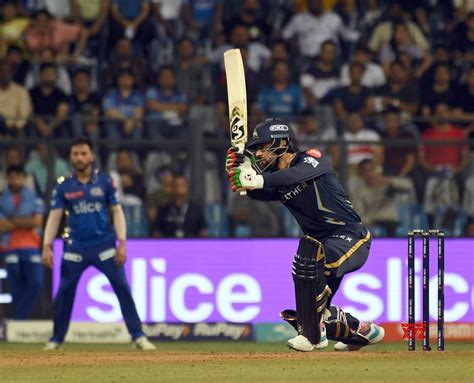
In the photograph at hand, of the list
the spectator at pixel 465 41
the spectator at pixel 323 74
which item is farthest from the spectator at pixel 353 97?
the spectator at pixel 465 41

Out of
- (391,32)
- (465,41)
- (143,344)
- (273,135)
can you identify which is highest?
(391,32)

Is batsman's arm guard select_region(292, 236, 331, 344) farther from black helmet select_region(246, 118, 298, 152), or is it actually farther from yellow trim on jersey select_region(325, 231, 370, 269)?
black helmet select_region(246, 118, 298, 152)

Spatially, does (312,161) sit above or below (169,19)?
below

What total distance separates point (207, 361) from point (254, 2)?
9.54 m

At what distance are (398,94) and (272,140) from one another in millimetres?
7924

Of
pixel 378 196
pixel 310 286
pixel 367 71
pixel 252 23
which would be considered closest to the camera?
pixel 310 286

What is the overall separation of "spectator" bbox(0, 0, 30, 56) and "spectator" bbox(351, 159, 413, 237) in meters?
5.70

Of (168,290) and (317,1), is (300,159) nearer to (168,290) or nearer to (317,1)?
(168,290)

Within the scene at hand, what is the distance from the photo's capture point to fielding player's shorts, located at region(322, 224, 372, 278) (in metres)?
10.7

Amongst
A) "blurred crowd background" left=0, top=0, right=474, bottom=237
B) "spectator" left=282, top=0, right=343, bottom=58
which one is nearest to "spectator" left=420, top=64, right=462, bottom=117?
"blurred crowd background" left=0, top=0, right=474, bottom=237

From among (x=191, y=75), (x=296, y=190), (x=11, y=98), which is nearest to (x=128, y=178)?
(x=11, y=98)

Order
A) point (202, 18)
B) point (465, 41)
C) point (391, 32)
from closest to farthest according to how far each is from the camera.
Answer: point (465, 41) < point (391, 32) < point (202, 18)

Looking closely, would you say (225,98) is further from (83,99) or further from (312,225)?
(312,225)

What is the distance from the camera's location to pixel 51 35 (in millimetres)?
19125
